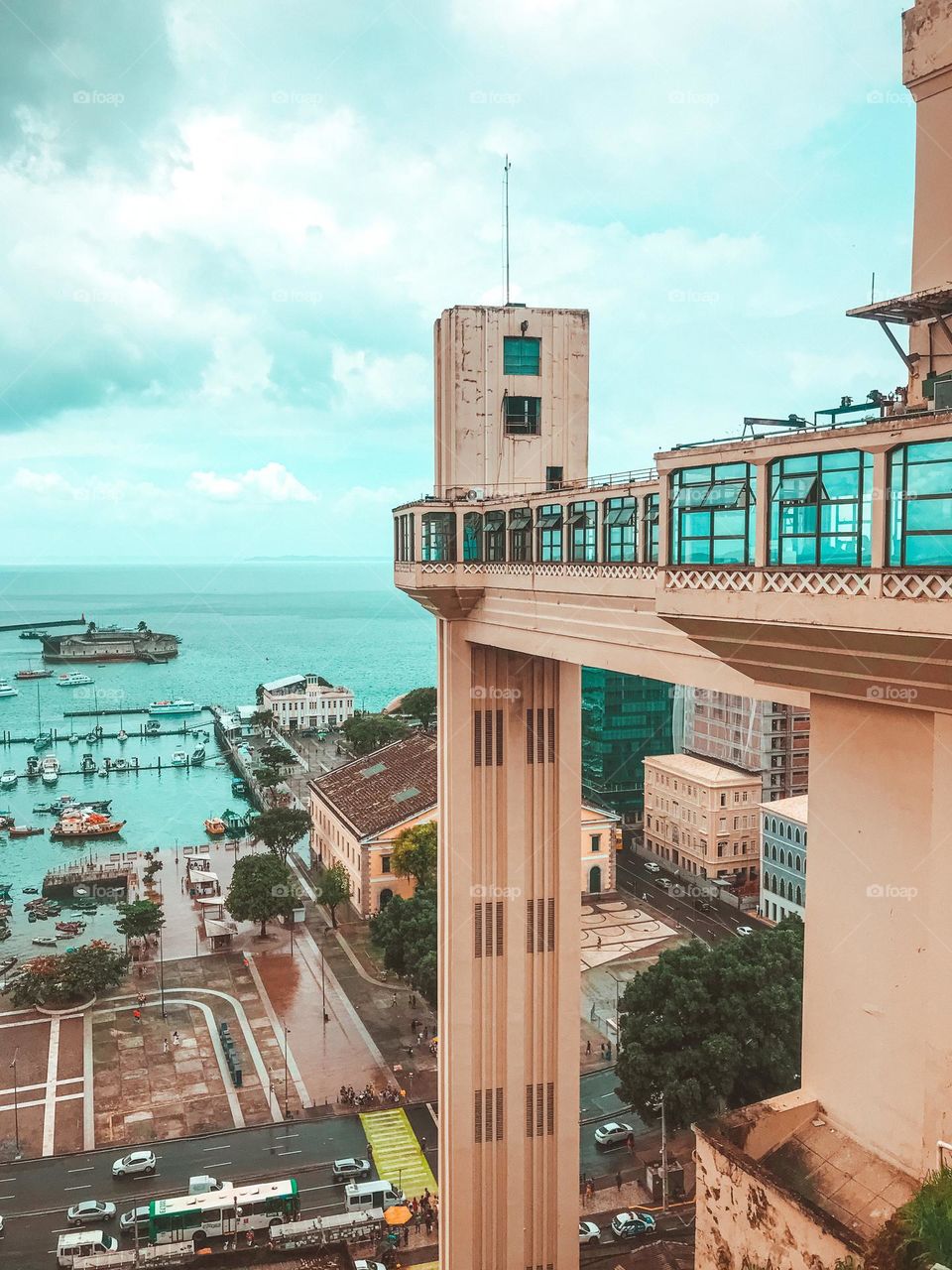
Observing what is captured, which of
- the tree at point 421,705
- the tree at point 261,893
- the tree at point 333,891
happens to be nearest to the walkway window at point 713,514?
the tree at point 261,893

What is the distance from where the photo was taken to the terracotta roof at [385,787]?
57281 mm

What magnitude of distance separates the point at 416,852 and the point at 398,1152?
20605mm

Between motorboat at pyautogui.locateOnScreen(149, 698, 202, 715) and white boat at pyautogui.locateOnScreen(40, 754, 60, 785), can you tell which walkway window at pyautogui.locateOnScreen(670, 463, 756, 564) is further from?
motorboat at pyautogui.locateOnScreen(149, 698, 202, 715)

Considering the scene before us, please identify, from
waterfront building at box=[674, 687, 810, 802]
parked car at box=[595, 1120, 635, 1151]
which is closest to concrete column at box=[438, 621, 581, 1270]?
parked car at box=[595, 1120, 635, 1151]

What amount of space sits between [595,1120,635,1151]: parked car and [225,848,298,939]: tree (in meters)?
22.8

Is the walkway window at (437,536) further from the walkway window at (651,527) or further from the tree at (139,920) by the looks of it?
the tree at (139,920)

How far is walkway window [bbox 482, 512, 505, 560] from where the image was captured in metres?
19.6

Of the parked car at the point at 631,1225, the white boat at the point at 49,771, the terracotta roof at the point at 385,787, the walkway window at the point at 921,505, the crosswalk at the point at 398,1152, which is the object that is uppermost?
the walkway window at the point at 921,505

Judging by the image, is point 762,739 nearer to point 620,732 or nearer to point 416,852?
point 620,732

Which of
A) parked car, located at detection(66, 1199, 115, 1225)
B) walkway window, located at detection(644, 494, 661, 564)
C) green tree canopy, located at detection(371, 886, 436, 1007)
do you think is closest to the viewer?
walkway window, located at detection(644, 494, 661, 564)

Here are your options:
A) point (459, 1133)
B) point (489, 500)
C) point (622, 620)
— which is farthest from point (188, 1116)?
point (622, 620)

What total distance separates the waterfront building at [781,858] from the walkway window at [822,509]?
4583cm

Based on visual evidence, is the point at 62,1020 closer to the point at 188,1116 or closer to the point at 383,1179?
the point at 188,1116

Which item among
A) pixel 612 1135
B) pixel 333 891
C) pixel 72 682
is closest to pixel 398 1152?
pixel 612 1135
